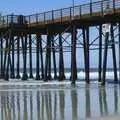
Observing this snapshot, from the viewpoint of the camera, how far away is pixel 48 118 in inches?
681

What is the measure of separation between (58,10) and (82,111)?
2228 cm

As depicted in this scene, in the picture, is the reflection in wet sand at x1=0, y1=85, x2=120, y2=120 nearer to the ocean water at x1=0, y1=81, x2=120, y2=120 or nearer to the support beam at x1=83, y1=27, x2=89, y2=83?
the ocean water at x1=0, y1=81, x2=120, y2=120

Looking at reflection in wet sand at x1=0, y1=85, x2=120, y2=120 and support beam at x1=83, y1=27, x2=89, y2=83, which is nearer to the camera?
reflection in wet sand at x1=0, y1=85, x2=120, y2=120

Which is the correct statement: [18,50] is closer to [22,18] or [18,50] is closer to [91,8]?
[22,18]

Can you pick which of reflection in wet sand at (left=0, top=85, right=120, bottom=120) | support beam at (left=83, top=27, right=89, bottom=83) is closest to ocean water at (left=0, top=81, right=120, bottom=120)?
reflection in wet sand at (left=0, top=85, right=120, bottom=120)

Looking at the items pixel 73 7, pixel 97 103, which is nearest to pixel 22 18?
pixel 73 7

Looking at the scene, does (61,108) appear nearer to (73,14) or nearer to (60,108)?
(60,108)

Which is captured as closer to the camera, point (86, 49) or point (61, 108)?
point (61, 108)

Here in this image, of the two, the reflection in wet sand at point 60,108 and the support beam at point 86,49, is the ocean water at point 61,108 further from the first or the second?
the support beam at point 86,49


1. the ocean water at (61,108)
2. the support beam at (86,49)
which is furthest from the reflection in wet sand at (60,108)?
the support beam at (86,49)

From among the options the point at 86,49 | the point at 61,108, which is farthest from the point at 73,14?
the point at 61,108

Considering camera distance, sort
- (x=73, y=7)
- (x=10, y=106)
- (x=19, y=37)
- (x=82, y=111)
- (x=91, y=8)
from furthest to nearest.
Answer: (x=19, y=37) → (x=73, y=7) → (x=91, y=8) → (x=10, y=106) → (x=82, y=111)

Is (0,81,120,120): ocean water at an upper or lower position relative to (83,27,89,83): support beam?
lower

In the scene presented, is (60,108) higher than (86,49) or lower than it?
lower
